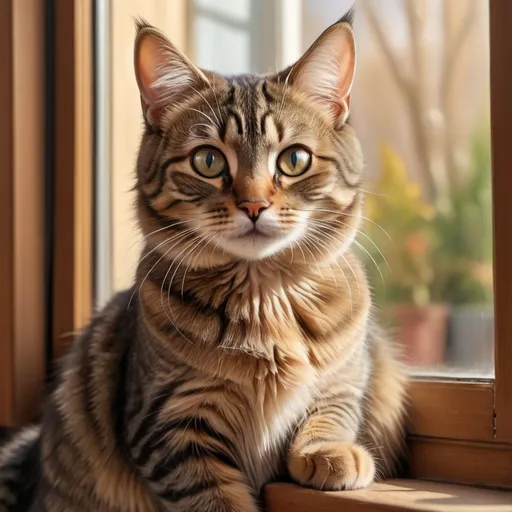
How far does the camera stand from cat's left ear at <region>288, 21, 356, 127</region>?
Result: 4.17ft

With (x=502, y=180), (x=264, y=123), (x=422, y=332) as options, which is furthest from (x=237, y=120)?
(x=422, y=332)

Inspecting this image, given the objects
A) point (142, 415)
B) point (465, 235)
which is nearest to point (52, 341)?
point (142, 415)

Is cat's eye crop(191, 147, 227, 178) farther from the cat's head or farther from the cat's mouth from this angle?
the cat's mouth

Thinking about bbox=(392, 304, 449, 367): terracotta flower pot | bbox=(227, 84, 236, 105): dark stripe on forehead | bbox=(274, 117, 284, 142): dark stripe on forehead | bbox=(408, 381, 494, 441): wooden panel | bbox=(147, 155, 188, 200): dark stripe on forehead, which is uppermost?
bbox=(227, 84, 236, 105): dark stripe on forehead

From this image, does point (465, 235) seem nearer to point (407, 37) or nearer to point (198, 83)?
point (407, 37)

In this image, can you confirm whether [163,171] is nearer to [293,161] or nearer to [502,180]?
[293,161]

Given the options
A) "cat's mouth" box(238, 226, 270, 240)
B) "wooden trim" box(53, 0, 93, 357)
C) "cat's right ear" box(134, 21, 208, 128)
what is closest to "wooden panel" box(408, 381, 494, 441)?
"cat's mouth" box(238, 226, 270, 240)

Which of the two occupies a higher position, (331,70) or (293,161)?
(331,70)

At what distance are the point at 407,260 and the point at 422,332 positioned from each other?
0.14 metres

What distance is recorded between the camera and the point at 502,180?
122 centimetres

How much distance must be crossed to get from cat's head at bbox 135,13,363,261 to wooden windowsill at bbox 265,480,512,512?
1.21 ft

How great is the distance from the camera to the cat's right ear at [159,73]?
129cm

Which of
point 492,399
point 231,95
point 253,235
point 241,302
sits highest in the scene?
point 231,95

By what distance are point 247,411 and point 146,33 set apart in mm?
620
